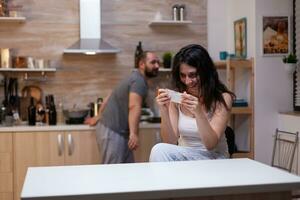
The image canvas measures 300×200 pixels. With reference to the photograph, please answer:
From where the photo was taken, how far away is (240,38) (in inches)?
176

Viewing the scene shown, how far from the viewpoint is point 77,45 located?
445 centimetres

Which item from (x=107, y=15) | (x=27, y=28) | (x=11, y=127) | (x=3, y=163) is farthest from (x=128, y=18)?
(x=3, y=163)

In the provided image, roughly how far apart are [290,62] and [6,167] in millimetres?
2851

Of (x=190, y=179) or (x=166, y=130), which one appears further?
(x=166, y=130)

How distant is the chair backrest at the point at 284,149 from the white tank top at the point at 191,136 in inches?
74.2

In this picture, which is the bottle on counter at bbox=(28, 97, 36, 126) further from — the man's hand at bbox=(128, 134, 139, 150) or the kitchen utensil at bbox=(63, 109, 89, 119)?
the man's hand at bbox=(128, 134, 139, 150)

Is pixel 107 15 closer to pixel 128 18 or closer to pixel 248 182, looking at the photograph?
pixel 128 18

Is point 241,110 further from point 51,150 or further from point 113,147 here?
point 51,150

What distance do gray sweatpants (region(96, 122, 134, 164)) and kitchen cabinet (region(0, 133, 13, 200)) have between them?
91 cm

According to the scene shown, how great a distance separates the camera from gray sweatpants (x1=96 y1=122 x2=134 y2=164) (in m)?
3.82

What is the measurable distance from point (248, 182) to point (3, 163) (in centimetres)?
307

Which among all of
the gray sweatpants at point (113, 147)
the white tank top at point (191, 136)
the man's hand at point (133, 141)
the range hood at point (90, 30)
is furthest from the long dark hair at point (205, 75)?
the range hood at point (90, 30)

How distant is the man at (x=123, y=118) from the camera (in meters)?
3.73

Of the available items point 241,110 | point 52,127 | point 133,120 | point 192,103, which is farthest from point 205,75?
point 52,127
